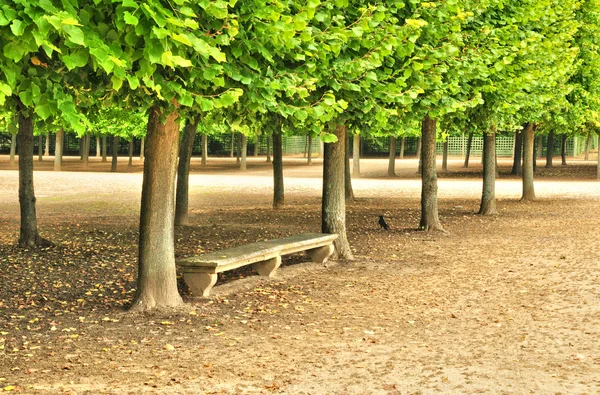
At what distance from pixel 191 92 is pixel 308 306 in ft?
11.4

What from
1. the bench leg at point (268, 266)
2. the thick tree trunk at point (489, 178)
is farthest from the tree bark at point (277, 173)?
the bench leg at point (268, 266)

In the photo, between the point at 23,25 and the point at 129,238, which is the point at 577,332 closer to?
the point at 23,25

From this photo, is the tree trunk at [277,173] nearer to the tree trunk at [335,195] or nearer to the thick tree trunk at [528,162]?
the thick tree trunk at [528,162]

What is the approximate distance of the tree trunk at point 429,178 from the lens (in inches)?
762

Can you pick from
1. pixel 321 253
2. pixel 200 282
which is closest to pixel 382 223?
pixel 321 253

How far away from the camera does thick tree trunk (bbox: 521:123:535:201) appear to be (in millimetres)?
28766

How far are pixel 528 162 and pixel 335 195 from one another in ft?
49.3

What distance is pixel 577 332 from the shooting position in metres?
9.54

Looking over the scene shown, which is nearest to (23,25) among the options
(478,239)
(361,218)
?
(478,239)

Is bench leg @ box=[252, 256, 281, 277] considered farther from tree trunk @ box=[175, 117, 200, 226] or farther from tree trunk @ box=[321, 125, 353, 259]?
tree trunk @ box=[175, 117, 200, 226]

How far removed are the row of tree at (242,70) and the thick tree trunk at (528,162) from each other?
9.54 meters

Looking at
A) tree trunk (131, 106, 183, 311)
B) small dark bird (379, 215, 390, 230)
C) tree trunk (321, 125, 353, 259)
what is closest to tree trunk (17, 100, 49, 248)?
tree trunk (321, 125, 353, 259)

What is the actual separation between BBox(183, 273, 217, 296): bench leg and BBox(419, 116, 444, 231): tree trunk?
9.13 meters

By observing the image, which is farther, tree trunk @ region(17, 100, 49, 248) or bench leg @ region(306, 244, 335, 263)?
tree trunk @ region(17, 100, 49, 248)
